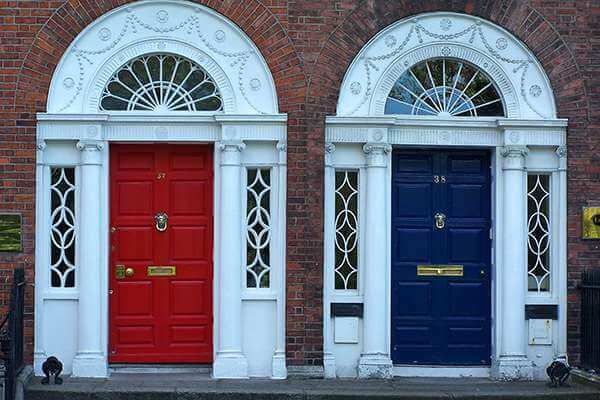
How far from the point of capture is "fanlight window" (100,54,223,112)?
33.7 ft

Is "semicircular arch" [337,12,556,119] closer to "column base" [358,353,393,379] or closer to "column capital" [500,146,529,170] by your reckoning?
"column capital" [500,146,529,170]

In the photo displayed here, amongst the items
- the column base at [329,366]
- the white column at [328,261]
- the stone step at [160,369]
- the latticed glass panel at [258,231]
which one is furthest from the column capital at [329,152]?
the stone step at [160,369]

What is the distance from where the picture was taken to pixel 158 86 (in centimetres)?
1030

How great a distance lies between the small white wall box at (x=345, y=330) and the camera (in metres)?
10.3

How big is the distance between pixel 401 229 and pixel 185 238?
236 cm

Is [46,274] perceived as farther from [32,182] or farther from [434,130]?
[434,130]

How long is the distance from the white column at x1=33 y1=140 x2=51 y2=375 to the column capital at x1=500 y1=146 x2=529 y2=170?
4.92 m

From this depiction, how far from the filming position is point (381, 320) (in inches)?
405

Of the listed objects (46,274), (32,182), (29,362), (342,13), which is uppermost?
(342,13)

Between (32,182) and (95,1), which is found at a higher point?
(95,1)

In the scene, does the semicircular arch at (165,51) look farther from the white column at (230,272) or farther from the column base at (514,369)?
the column base at (514,369)

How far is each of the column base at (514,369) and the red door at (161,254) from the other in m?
3.13

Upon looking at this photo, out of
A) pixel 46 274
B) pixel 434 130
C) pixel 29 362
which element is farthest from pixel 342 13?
pixel 29 362

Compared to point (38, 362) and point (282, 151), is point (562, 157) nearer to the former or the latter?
point (282, 151)
